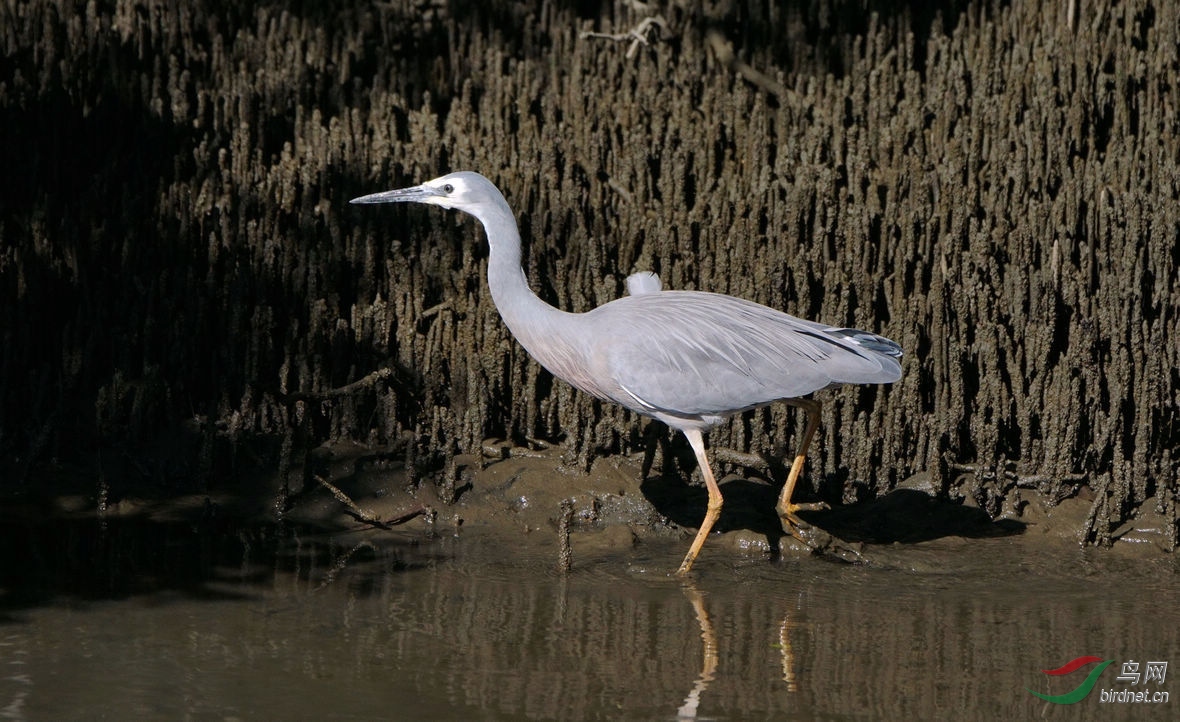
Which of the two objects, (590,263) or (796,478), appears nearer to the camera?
(796,478)

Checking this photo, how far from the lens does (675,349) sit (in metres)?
5.34

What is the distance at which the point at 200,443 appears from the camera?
6164mm

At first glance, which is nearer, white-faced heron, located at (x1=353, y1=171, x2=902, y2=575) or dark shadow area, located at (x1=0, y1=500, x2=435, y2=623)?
dark shadow area, located at (x1=0, y1=500, x2=435, y2=623)

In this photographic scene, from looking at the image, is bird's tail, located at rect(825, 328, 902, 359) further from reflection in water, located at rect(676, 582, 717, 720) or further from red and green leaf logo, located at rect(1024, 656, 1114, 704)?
red and green leaf logo, located at rect(1024, 656, 1114, 704)

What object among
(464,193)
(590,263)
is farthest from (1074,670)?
(590,263)

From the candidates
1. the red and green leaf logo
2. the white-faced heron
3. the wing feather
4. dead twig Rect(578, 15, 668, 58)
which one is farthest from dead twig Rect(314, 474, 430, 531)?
dead twig Rect(578, 15, 668, 58)

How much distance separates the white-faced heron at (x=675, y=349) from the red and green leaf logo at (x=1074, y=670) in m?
1.26

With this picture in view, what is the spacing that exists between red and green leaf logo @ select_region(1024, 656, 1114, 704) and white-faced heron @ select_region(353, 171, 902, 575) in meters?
1.26

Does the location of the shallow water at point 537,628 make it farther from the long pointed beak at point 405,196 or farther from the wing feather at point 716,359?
the long pointed beak at point 405,196

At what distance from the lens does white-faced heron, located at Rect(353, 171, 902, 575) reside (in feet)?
17.4

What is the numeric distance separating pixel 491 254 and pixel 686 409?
0.92 metres

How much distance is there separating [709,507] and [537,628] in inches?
38.4

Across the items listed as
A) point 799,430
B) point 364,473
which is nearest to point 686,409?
point 799,430

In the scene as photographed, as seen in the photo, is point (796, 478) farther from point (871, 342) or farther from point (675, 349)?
point (675, 349)
